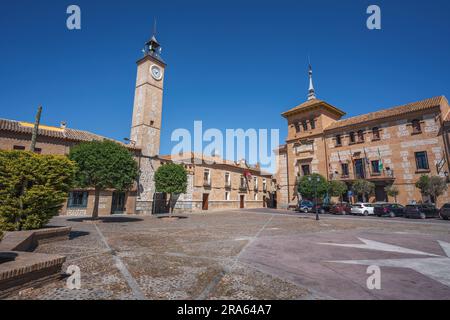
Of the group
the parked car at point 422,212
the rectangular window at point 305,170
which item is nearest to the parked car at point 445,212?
the parked car at point 422,212

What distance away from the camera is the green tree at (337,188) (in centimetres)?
2789

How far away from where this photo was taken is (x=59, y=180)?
8.34m

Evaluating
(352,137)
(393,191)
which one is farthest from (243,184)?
(393,191)

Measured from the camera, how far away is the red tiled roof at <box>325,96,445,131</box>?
24781 mm

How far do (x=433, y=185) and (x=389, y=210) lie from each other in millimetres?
4619

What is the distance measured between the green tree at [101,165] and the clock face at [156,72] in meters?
15.3

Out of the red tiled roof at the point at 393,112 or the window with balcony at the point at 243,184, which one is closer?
the red tiled roof at the point at 393,112

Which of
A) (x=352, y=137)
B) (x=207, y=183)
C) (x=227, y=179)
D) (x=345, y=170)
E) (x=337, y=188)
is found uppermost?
(x=352, y=137)

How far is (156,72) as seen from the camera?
29.6 metres

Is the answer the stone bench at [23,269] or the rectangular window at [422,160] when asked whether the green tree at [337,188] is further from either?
the stone bench at [23,269]

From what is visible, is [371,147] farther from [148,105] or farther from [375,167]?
[148,105]
